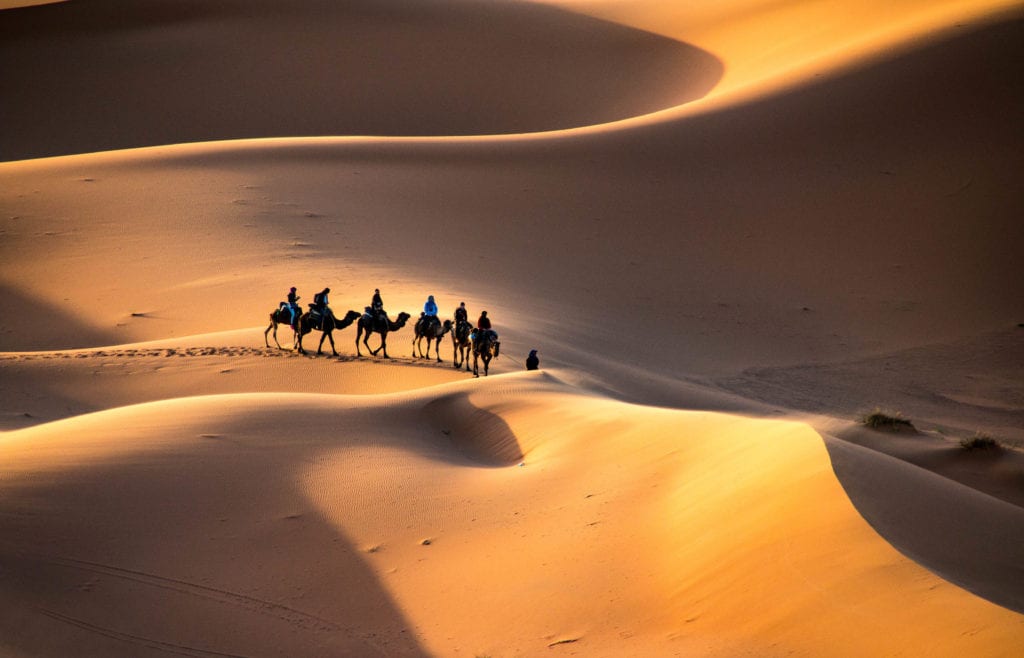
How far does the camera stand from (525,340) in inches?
840

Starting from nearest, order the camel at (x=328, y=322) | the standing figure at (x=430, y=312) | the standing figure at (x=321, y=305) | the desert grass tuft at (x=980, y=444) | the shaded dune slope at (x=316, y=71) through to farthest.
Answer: the desert grass tuft at (x=980, y=444), the standing figure at (x=430, y=312), the standing figure at (x=321, y=305), the camel at (x=328, y=322), the shaded dune slope at (x=316, y=71)

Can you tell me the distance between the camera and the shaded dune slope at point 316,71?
4941 cm

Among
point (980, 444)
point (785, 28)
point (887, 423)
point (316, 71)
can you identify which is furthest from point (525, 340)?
point (316, 71)

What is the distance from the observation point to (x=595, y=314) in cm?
2494

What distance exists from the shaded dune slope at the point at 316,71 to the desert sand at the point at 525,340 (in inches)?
10.6

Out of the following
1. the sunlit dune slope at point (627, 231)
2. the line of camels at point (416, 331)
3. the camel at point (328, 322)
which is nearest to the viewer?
the line of camels at point (416, 331)

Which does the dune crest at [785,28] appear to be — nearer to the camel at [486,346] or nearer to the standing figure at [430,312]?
the standing figure at [430,312]

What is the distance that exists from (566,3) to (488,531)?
5674 centimetres

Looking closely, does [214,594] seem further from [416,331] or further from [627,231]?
[627,231]

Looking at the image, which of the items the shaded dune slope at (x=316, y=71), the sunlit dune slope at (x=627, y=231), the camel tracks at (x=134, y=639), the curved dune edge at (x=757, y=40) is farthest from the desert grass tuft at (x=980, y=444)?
the shaded dune slope at (x=316, y=71)

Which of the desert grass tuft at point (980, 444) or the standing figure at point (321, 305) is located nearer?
the desert grass tuft at point (980, 444)

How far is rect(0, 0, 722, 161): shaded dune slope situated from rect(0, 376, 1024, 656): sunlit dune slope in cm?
3628

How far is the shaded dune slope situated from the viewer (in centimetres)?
4941

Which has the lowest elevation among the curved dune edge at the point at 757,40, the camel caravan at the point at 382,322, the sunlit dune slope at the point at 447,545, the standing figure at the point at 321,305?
the sunlit dune slope at the point at 447,545
